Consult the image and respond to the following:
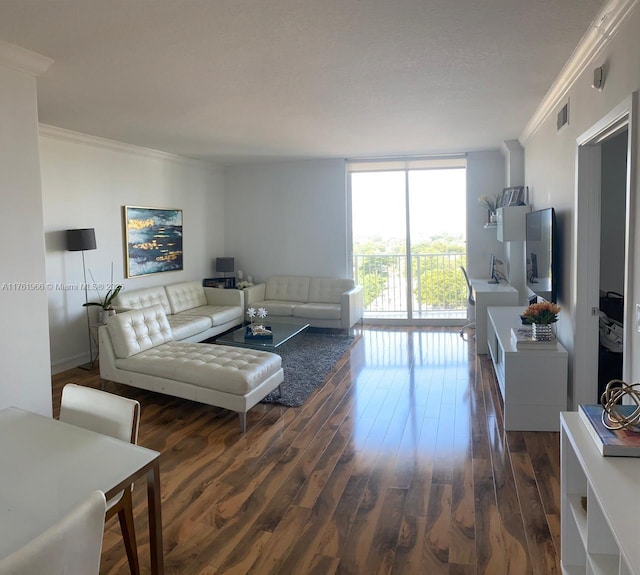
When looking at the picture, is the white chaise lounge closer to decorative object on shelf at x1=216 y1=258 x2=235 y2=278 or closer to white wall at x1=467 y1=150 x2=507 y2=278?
decorative object on shelf at x1=216 y1=258 x2=235 y2=278

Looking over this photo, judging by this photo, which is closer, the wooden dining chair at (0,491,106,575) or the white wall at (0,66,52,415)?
the wooden dining chair at (0,491,106,575)

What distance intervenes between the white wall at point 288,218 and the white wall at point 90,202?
3.31 feet

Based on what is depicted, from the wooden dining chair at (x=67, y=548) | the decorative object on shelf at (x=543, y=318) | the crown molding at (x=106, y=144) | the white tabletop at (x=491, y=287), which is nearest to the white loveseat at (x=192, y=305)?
the crown molding at (x=106, y=144)

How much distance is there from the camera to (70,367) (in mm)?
5211

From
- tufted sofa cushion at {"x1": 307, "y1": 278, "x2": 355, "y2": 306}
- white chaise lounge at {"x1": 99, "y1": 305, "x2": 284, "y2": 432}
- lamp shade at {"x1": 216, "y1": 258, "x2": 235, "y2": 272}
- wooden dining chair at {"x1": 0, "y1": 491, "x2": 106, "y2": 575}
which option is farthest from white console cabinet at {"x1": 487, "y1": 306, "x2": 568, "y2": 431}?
lamp shade at {"x1": 216, "y1": 258, "x2": 235, "y2": 272}

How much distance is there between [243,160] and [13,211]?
4.56 metres

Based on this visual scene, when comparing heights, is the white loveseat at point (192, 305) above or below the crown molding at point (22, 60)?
below

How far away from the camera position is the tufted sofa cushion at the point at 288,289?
288 inches

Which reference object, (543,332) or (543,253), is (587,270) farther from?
(543,253)

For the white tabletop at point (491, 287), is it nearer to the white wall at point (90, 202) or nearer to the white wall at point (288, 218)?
the white wall at point (288, 218)

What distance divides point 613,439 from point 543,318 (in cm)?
188

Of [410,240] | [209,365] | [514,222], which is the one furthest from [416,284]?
[209,365]

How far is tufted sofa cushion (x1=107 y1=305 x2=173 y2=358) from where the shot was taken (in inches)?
163

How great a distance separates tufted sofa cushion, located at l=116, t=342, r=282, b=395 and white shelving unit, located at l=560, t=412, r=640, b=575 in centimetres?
225
